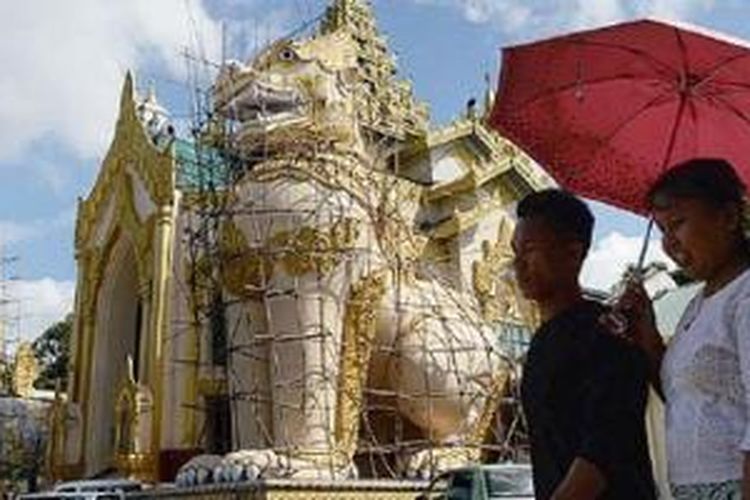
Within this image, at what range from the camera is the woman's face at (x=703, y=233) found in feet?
7.57

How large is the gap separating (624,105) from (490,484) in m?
5.88

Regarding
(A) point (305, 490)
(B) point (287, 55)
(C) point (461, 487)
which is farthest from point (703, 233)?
(B) point (287, 55)

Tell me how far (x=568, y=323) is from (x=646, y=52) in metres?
1.05

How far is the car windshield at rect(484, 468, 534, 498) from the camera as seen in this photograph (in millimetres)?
8781

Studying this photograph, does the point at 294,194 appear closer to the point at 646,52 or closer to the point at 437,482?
the point at 437,482

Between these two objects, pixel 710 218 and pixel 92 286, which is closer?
pixel 710 218

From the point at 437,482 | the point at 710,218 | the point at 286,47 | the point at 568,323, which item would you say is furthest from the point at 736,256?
the point at 286,47

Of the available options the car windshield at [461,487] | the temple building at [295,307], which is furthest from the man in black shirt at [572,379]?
the temple building at [295,307]

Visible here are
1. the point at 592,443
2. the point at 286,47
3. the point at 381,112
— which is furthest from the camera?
the point at 381,112

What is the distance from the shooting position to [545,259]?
2.50 m

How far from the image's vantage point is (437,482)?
10.1 metres

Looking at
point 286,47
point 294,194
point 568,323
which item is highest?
point 286,47

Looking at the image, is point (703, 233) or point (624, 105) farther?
point (624, 105)

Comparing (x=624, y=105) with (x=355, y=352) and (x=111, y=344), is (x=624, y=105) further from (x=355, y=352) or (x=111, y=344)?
(x=111, y=344)
